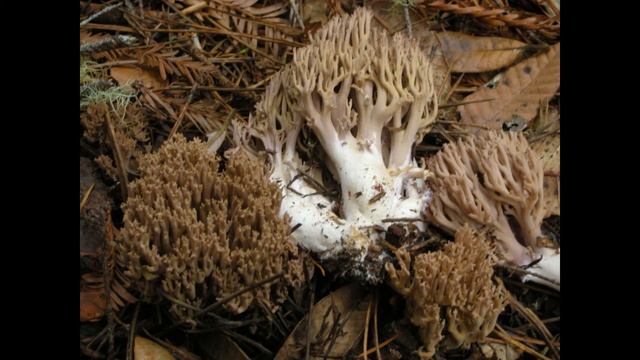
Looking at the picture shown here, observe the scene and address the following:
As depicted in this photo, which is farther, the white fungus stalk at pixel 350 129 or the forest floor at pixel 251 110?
the white fungus stalk at pixel 350 129

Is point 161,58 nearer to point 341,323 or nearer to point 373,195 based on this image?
point 373,195

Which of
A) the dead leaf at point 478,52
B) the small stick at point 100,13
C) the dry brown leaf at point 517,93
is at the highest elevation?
the small stick at point 100,13

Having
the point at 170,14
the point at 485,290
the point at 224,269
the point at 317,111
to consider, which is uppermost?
the point at 170,14

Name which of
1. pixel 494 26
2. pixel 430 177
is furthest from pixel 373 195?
pixel 494 26

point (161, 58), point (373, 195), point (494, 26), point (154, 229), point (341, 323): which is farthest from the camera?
point (494, 26)

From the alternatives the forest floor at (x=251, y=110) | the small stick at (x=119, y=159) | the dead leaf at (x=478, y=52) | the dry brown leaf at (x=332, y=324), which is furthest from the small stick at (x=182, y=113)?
the dead leaf at (x=478, y=52)

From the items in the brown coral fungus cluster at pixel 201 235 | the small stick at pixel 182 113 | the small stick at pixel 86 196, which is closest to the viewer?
the brown coral fungus cluster at pixel 201 235

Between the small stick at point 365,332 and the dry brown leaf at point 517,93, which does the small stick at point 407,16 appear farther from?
the small stick at point 365,332
